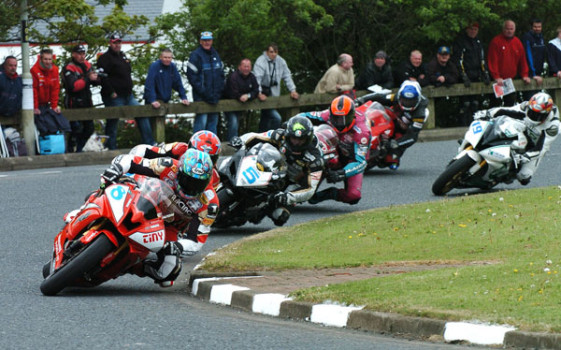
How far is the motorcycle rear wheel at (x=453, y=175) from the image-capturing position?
16844 mm

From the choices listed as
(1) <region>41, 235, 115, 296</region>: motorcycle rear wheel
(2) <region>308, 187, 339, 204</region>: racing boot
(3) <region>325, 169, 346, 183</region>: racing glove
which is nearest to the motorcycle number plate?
(3) <region>325, 169, 346, 183</region>: racing glove

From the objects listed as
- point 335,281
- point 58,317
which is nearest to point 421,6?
point 335,281

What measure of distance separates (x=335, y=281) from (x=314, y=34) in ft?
55.8

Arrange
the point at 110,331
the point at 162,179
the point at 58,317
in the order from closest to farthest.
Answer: the point at 110,331 < the point at 58,317 < the point at 162,179

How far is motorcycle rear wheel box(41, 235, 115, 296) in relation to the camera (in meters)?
9.45

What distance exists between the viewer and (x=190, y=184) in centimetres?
1015

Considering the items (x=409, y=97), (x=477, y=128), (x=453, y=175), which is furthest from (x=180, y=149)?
(x=409, y=97)

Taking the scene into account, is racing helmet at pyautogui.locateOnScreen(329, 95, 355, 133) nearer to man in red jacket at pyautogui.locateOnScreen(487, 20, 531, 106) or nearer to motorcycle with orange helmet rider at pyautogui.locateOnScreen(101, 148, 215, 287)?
motorcycle with orange helmet rider at pyautogui.locateOnScreen(101, 148, 215, 287)

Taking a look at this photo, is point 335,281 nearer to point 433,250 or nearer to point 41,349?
point 433,250

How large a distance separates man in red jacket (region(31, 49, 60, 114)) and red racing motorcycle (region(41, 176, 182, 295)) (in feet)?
34.0

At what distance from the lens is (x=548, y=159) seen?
69.7ft

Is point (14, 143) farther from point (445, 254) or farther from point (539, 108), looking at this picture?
point (445, 254)

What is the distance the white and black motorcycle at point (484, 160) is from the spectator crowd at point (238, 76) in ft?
19.9

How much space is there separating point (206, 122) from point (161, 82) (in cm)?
124
